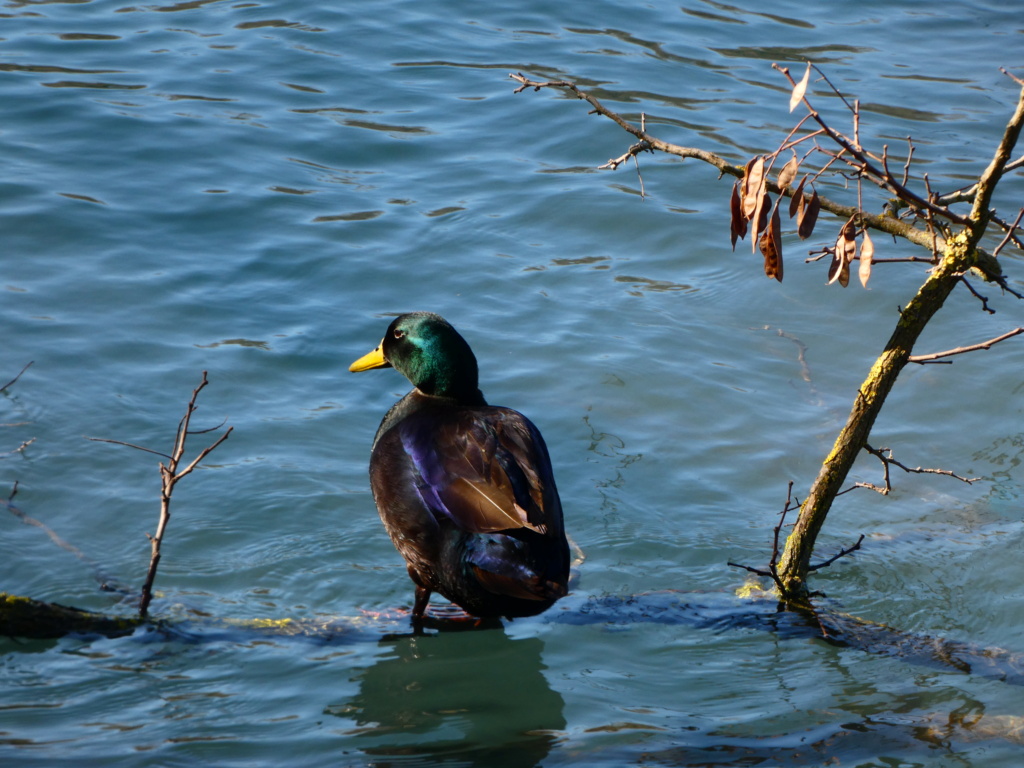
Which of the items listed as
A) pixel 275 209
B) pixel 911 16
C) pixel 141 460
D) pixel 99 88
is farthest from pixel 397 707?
pixel 911 16

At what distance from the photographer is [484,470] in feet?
12.9

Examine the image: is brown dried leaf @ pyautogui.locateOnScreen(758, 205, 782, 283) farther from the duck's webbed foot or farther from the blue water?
the duck's webbed foot

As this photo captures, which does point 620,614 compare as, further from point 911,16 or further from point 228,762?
point 911,16

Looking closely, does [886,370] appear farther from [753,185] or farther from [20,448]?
[20,448]

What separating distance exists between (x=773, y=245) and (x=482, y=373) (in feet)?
9.33

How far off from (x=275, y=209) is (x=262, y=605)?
384cm

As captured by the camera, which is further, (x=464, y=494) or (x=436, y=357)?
(x=436, y=357)

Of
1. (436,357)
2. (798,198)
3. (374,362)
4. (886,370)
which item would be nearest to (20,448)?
(374,362)

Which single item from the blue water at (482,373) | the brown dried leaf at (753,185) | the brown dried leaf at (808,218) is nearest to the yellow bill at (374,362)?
the blue water at (482,373)

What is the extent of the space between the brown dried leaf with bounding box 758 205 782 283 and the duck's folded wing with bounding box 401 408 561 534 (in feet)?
3.62

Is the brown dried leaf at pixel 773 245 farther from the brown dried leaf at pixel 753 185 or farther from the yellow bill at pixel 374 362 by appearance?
the yellow bill at pixel 374 362

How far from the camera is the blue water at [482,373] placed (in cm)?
369

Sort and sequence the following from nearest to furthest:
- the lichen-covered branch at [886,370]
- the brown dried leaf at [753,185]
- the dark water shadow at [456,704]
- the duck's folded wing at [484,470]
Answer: the brown dried leaf at [753,185] < the lichen-covered branch at [886,370] < the dark water shadow at [456,704] < the duck's folded wing at [484,470]

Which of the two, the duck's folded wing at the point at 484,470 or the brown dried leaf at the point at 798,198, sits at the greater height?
the brown dried leaf at the point at 798,198
